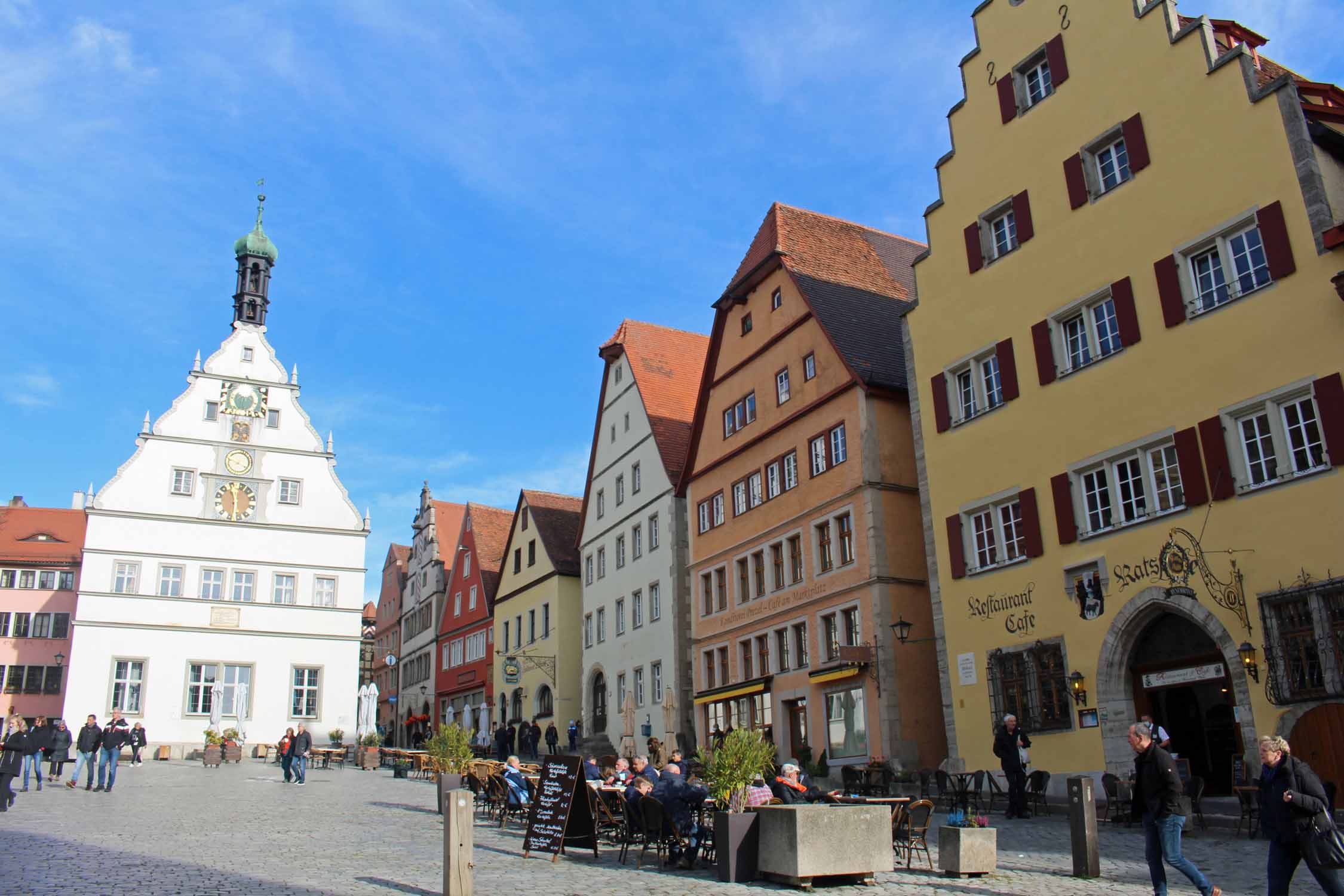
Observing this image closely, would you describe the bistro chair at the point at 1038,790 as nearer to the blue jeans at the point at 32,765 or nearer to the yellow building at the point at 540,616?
the blue jeans at the point at 32,765

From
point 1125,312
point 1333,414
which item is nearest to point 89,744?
point 1125,312

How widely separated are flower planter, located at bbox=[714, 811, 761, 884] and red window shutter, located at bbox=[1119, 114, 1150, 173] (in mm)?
13027

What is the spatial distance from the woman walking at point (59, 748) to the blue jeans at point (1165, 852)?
2166cm

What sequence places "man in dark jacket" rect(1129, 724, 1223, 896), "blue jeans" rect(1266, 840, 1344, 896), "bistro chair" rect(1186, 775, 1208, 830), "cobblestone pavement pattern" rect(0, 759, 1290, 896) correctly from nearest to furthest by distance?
1. "blue jeans" rect(1266, 840, 1344, 896)
2. "man in dark jacket" rect(1129, 724, 1223, 896)
3. "cobblestone pavement pattern" rect(0, 759, 1290, 896)
4. "bistro chair" rect(1186, 775, 1208, 830)

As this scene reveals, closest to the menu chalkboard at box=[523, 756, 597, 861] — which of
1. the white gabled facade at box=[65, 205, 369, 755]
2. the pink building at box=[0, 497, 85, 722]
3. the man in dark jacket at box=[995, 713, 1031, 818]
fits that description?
the man in dark jacket at box=[995, 713, 1031, 818]

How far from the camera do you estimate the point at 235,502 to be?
45375mm

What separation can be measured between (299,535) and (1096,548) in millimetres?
35499

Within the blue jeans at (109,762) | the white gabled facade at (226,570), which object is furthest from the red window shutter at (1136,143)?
the white gabled facade at (226,570)

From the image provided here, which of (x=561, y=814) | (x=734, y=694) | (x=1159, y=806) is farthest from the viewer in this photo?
(x=734, y=694)

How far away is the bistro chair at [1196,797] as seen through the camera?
1498 cm

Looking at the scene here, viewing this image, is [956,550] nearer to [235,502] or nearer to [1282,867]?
[1282,867]

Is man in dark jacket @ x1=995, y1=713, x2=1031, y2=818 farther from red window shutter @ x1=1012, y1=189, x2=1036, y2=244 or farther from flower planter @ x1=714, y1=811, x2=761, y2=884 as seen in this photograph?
red window shutter @ x1=1012, y1=189, x2=1036, y2=244

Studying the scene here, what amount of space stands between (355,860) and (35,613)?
157 ft

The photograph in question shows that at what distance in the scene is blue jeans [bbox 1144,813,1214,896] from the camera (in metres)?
9.13
